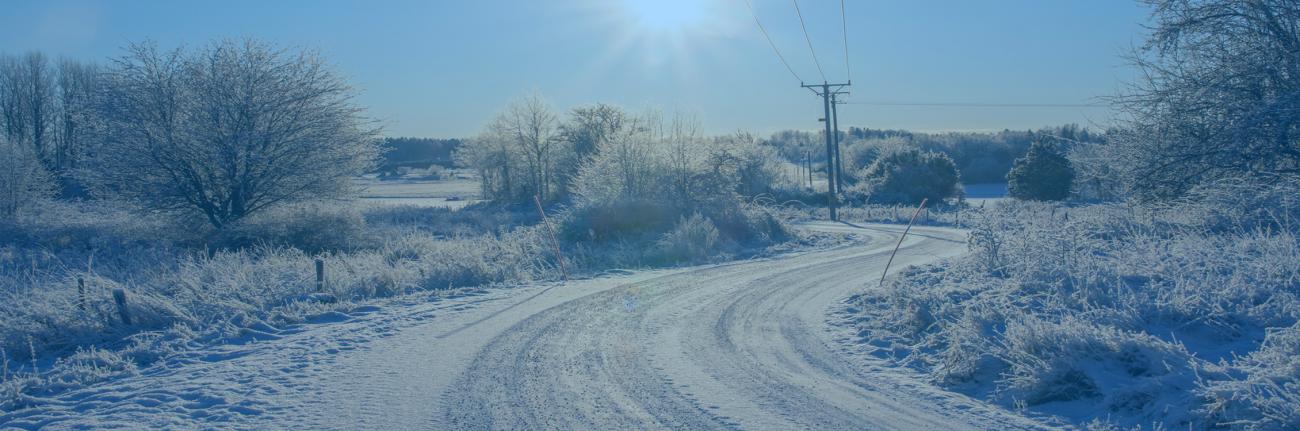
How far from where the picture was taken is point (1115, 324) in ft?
25.5

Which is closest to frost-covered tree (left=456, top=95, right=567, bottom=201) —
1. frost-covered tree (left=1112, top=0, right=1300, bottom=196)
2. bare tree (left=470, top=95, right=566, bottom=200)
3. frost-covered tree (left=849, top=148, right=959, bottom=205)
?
bare tree (left=470, top=95, right=566, bottom=200)

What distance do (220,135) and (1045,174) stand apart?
1772 inches

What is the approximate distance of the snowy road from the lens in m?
6.52

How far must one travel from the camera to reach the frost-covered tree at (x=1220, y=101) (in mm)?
15094

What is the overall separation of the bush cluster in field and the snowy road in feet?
2.04

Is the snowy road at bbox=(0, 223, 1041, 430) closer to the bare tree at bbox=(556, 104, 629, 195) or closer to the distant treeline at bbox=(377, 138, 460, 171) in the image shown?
the bare tree at bbox=(556, 104, 629, 195)

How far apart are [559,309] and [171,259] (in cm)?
1287

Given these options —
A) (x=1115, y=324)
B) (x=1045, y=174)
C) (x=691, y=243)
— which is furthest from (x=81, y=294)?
Answer: (x=1045, y=174)

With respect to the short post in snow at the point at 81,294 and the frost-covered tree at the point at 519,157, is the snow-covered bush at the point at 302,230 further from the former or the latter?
the frost-covered tree at the point at 519,157

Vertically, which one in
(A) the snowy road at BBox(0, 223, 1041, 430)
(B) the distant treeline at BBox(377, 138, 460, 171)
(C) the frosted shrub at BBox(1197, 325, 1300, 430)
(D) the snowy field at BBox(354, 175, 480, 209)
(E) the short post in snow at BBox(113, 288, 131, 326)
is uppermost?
(B) the distant treeline at BBox(377, 138, 460, 171)

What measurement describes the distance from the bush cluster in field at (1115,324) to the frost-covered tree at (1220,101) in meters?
3.84

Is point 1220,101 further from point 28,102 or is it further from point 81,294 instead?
point 28,102

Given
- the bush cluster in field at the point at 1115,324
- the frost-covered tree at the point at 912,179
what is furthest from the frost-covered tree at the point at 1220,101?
the frost-covered tree at the point at 912,179

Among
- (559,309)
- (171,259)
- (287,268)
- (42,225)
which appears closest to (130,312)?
(287,268)
